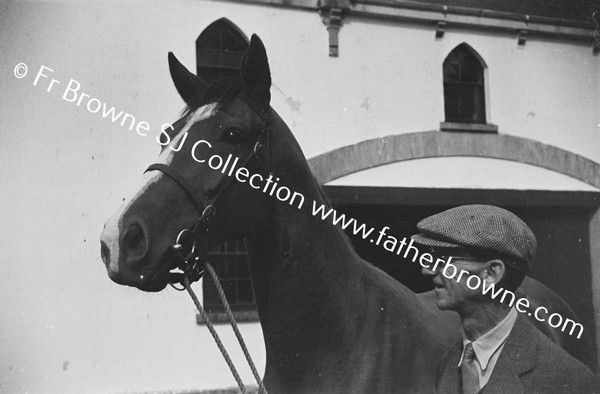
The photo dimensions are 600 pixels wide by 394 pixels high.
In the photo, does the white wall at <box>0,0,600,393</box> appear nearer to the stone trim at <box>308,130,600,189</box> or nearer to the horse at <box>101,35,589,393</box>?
the stone trim at <box>308,130,600,189</box>

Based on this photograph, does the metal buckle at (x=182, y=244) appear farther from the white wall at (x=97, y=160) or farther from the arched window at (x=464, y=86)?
the arched window at (x=464, y=86)

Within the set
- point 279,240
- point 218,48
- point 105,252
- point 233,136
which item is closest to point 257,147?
point 233,136

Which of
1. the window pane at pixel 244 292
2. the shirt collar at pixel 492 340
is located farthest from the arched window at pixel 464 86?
the shirt collar at pixel 492 340

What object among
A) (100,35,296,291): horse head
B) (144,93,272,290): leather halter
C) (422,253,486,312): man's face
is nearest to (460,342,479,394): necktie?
(422,253,486,312): man's face

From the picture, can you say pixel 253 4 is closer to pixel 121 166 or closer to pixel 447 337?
pixel 121 166

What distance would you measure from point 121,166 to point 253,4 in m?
2.30

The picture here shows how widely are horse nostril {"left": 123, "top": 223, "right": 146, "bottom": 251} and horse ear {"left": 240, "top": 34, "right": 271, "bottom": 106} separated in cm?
75

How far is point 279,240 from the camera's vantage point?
115 inches

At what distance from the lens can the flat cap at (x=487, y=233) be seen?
8.39 feet

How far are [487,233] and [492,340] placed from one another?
0.37 meters

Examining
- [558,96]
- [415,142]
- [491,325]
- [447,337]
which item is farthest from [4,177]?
[558,96]

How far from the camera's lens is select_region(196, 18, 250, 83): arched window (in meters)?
8.12

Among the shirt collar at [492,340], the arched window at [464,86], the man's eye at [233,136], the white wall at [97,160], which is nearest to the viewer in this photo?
the shirt collar at [492,340]

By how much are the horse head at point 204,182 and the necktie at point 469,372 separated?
0.92 meters
